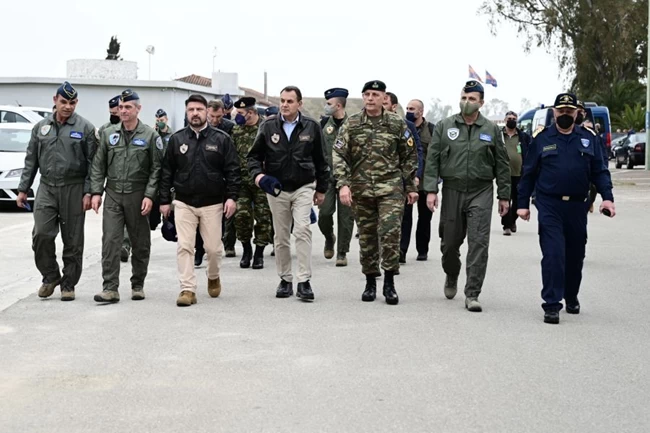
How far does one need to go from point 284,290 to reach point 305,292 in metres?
0.35

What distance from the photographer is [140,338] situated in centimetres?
831

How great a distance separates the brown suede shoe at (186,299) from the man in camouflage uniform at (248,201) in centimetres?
294

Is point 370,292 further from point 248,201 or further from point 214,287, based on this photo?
point 248,201

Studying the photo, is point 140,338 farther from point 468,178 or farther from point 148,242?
point 468,178

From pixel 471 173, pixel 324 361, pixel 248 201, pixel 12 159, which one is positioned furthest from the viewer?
pixel 12 159

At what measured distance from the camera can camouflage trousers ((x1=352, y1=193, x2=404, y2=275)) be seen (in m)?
10.0

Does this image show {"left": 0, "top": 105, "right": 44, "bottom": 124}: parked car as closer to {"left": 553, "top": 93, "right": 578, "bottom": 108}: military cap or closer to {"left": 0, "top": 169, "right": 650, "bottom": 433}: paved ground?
{"left": 0, "top": 169, "right": 650, "bottom": 433}: paved ground

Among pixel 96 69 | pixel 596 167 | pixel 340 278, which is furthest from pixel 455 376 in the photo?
pixel 96 69

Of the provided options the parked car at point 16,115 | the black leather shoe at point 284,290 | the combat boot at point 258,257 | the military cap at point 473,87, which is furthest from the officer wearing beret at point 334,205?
the parked car at point 16,115

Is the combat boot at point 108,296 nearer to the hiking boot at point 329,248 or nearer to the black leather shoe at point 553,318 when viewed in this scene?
the black leather shoe at point 553,318

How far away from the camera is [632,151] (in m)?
46.9

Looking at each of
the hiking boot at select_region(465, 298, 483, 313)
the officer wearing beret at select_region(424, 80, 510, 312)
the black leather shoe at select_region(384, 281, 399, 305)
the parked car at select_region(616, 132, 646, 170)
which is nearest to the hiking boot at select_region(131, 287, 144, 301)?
the black leather shoe at select_region(384, 281, 399, 305)

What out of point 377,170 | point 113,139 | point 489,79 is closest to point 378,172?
point 377,170

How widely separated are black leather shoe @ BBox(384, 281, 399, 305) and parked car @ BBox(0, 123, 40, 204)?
37.1 feet
